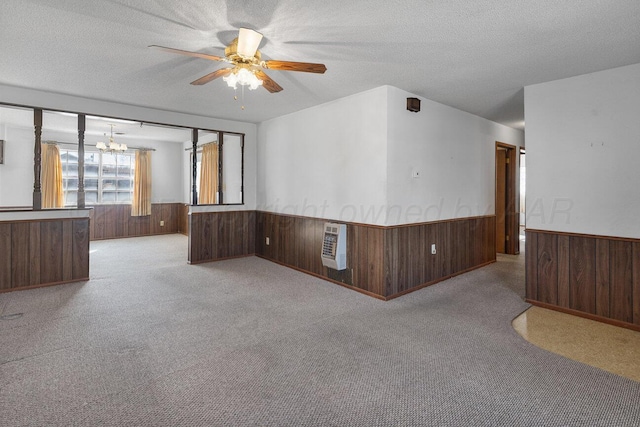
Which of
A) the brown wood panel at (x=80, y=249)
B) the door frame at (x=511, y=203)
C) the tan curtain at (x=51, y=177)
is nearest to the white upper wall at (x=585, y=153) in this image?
the door frame at (x=511, y=203)

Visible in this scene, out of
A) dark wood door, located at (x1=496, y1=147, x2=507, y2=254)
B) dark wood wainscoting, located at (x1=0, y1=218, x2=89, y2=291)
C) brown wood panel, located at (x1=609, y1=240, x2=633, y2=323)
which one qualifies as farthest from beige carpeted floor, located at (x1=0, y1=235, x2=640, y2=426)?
dark wood door, located at (x1=496, y1=147, x2=507, y2=254)

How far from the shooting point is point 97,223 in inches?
304

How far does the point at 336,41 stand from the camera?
2.61 meters

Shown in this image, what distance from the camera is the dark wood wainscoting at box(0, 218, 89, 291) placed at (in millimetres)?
3943

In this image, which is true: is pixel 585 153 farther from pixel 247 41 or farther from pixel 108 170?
pixel 108 170

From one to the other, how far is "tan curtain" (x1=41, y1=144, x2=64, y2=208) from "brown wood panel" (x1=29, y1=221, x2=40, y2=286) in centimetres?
366

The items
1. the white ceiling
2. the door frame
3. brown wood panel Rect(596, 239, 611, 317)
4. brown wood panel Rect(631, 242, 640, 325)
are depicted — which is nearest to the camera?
the white ceiling

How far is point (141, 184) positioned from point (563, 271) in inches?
336

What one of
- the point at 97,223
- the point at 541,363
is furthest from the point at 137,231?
the point at 541,363

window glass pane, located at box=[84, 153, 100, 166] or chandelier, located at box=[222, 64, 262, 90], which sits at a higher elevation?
window glass pane, located at box=[84, 153, 100, 166]

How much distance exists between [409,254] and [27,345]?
3.68 m

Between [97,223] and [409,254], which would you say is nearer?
[409,254]

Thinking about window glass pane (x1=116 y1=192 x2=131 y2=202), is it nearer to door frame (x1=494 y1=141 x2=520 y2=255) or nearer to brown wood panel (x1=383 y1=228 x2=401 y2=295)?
brown wood panel (x1=383 y1=228 x2=401 y2=295)

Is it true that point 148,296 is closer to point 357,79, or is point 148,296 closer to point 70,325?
point 70,325
